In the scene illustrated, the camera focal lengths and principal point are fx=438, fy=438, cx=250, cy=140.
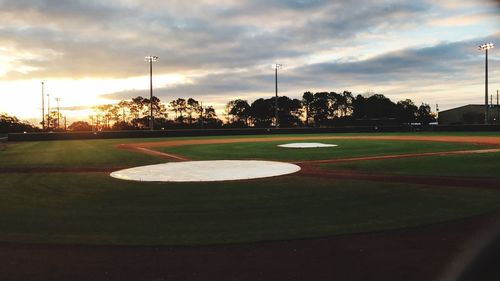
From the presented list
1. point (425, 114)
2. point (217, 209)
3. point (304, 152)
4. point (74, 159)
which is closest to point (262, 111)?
point (425, 114)

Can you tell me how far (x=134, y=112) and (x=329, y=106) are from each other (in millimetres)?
72793

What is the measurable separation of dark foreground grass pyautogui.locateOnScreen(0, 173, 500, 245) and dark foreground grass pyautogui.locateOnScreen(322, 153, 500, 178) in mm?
3898

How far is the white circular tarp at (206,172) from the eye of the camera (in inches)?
605

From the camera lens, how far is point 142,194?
12.3 m

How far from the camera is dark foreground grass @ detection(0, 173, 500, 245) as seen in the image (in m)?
8.05

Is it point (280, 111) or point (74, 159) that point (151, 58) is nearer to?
point (74, 159)

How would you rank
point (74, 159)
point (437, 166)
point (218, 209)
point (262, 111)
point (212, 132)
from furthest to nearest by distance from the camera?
1. point (262, 111)
2. point (212, 132)
3. point (74, 159)
4. point (437, 166)
5. point (218, 209)

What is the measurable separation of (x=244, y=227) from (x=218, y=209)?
1808 mm

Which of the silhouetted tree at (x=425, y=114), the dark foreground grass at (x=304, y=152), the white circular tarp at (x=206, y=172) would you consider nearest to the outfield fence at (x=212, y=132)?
the dark foreground grass at (x=304, y=152)

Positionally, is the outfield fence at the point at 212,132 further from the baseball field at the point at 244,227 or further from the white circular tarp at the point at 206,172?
the baseball field at the point at 244,227

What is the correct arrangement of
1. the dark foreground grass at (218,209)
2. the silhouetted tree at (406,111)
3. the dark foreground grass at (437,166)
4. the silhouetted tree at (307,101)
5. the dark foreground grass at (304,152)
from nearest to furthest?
the dark foreground grass at (218,209) < the dark foreground grass at (437,166) < the dark foreground grass at (304,152) < the silhouetted tree at (406,111) < the silhouetted tree at (307,101)

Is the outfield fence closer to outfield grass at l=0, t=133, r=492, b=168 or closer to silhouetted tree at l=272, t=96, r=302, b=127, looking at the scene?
outfield grass at l=0, t=133, r=492, b=168

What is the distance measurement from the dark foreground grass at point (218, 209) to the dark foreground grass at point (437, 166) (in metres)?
3.90

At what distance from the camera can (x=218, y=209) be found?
10.1 meters
